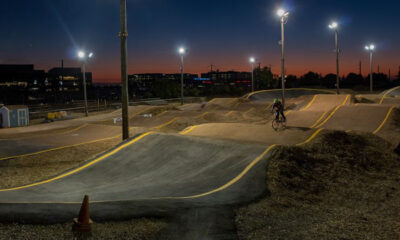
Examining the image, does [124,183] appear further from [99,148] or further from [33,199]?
[99,148]

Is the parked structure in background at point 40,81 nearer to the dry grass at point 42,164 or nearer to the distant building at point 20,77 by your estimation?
the distant building at point 20,77

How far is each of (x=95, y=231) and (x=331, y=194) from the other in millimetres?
6651

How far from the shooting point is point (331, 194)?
31.3 feet

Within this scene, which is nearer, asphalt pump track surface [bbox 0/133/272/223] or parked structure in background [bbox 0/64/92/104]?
asphalt pump track surface [bbox 0/133/272/223]

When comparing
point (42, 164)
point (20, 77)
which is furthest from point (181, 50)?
point (20, 77)

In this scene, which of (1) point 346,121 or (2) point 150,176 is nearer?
(2) point 150,176

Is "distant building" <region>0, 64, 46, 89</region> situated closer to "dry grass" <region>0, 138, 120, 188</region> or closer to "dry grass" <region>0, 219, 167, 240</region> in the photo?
"dry grass" <region>0, 138, 120, 188</region>

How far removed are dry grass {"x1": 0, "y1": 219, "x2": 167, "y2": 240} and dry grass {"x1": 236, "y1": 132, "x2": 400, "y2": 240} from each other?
5.62ft

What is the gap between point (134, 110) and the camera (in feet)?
125

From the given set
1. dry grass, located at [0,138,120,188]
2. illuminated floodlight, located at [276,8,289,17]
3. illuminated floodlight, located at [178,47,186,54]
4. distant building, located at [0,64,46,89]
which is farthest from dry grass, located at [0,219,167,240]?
distant building, located at [0,64,46,89]

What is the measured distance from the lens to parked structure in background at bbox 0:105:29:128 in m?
30.8

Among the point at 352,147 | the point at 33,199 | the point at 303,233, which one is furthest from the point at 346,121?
the point at 33,199

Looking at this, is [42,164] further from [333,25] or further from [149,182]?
[333,25]

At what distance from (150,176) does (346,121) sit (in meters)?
17.1
